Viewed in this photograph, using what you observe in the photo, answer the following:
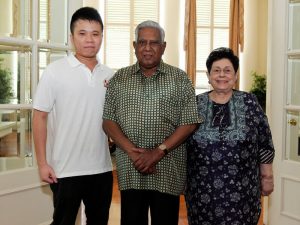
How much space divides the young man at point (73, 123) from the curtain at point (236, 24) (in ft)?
16.5

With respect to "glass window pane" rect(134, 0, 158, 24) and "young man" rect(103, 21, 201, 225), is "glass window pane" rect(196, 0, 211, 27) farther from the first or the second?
"young man" rect(103, 21, 201, 225)

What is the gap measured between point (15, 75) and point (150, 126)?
1.08 m

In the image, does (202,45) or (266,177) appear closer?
(266,177)

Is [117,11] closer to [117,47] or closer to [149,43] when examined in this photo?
[117,47]

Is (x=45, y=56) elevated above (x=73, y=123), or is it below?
above

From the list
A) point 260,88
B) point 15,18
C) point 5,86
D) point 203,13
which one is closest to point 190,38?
point 203,13

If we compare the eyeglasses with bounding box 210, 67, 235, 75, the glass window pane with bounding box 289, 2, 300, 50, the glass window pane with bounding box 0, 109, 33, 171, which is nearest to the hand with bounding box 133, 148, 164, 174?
the eyeglasses with bounding box 210, 67, 235, 75

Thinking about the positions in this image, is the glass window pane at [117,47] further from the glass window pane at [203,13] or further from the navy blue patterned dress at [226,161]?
the navy blue patterned dress at [226,161]

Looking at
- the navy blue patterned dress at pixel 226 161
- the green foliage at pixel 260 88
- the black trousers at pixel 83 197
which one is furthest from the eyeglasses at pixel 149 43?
the green foliage at pixel 260 88

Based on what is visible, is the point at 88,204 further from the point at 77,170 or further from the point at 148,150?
the point at 148,150

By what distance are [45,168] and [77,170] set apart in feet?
0.46

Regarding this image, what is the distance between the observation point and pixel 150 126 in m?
1.86

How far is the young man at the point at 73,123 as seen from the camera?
1859 millimetres

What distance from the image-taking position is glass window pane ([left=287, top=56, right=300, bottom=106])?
10.0ft
